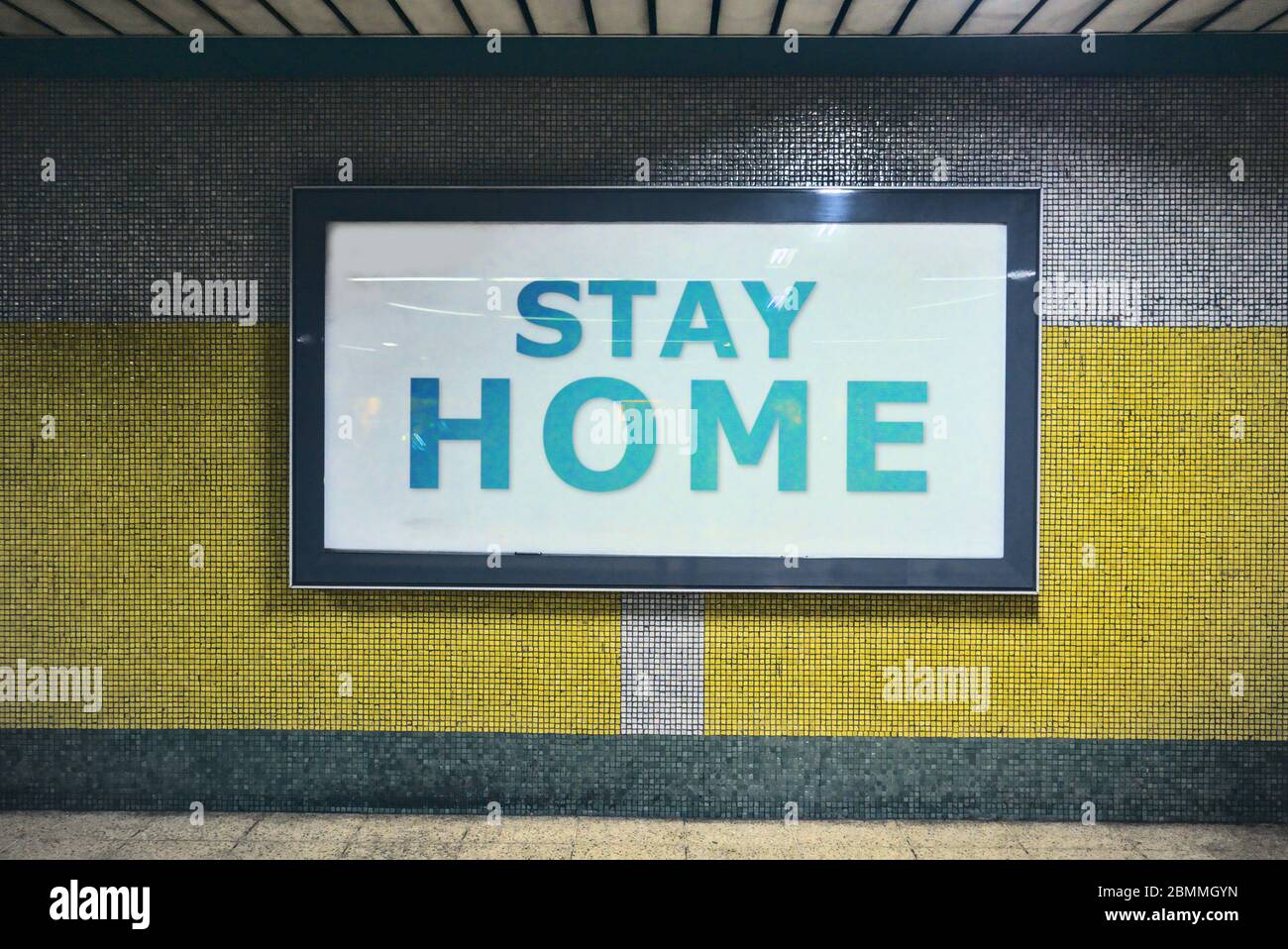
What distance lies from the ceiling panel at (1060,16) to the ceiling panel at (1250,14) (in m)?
0.51

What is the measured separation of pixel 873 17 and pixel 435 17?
1652 mm

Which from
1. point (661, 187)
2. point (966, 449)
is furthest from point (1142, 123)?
point (661, 187)

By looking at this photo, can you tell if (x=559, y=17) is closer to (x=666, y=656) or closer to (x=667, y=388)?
(x=667, y=388)

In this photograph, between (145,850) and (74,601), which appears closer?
(145,850)

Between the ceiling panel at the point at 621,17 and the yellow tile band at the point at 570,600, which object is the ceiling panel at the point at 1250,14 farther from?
the ceiling panel at the point at 621,17

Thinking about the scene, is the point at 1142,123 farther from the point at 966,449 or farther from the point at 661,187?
the point at 661,187

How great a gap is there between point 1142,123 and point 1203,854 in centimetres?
285

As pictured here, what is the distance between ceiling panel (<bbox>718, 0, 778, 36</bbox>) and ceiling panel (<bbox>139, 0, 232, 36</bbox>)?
195cm

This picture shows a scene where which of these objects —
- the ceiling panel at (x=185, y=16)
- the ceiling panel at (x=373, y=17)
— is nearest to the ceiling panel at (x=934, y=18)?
the ceiling panel at (x=373, y=17)

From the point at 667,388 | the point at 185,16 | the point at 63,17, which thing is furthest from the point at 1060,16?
the point at 63,17

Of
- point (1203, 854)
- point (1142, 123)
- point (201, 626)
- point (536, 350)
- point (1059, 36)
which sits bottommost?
point (1203, 854)

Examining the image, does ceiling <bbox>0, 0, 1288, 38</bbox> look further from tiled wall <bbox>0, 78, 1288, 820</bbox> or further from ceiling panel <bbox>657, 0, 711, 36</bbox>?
tiled wall <bbox>0, 78, 1288, 820</bbox>

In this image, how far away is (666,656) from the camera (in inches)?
134

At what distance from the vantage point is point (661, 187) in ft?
10.8
